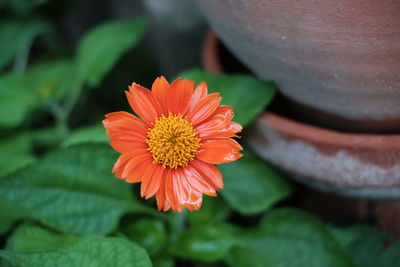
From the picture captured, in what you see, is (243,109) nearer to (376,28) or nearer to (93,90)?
(376,28)

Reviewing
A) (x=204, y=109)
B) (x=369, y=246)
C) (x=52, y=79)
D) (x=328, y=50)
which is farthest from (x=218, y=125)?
(x=52, y=79)

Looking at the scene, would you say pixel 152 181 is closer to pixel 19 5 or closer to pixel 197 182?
pixel 197 182

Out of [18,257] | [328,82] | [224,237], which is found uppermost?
[328,82]

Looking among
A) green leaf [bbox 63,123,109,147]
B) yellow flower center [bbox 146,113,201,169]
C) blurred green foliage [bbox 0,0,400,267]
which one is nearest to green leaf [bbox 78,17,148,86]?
blurred green foliage [bbox 0,0,400,267]

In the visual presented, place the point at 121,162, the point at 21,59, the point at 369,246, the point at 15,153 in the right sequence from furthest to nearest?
the point at 21,59, the point at 15,153, the point at 369,246, the point at 121,162

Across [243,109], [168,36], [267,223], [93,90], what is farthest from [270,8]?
[93,90]

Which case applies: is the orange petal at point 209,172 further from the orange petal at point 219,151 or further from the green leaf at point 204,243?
the green leaf at point 204,243
